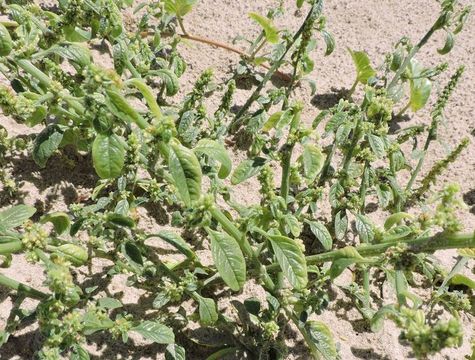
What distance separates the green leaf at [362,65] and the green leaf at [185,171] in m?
1.76

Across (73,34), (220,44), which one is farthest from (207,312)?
(220,44)

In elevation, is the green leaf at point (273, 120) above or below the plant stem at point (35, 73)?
above

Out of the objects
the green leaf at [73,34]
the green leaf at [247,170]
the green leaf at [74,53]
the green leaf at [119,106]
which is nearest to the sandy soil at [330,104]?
the green leaf at [247,170]

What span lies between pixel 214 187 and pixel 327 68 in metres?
1.69

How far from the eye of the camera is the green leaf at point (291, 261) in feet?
5.98

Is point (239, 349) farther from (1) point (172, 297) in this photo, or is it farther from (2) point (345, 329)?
(2) point (345, 329)

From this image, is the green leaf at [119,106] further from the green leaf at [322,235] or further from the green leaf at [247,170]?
the green leaf at [322,235]

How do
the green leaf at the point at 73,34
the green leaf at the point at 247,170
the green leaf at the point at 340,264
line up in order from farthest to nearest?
the green leaf at the point at 73,34, the green leaf at the point at 247,170, the green leaf at the point at 340,264

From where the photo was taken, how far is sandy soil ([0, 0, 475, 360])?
7.80ft

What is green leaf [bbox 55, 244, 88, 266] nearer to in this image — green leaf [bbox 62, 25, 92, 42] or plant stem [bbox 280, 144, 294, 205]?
plant stem [bbox 280, 144, 294, 205]

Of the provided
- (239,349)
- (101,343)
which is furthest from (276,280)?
(101,343)

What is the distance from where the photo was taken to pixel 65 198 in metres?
2.61

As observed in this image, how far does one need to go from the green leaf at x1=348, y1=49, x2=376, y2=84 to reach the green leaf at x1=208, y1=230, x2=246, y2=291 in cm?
169

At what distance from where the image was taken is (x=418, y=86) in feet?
9.87
